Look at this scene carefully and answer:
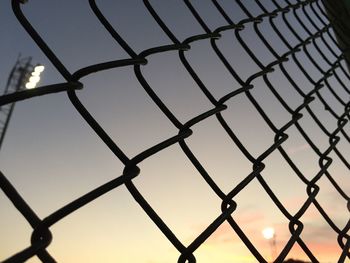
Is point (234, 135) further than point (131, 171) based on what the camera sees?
Yes

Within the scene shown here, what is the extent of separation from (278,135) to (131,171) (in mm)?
799

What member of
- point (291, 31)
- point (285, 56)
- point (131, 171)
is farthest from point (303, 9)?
point (131, 171)

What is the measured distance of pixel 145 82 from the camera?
1021 mm

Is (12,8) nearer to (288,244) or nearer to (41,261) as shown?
(41,261)

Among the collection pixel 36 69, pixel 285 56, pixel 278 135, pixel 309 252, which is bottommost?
pixel 309 252

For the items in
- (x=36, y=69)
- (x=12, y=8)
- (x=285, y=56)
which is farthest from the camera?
(x=36, y=69)

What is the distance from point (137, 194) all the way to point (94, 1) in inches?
17.6

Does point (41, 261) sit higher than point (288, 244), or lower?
higher

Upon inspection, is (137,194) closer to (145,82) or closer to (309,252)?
(145,82)

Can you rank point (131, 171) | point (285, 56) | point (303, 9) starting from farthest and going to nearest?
point (303, 9), point (285, 56), point (131, 171)

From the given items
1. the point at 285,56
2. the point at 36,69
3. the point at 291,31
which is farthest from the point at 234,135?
the point at 36,69

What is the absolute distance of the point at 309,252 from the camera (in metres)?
1.29

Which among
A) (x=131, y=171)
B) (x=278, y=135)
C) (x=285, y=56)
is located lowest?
(x=278, y=135)

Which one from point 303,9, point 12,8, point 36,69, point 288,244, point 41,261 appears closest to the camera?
point 41,261
